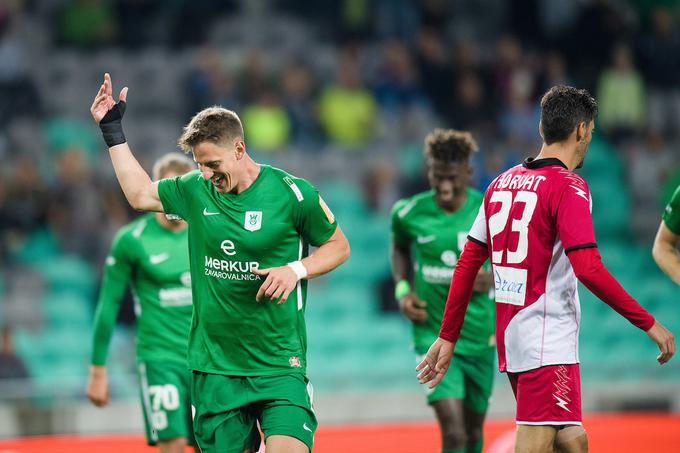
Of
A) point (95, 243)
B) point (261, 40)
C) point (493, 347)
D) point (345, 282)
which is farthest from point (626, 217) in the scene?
point (493, 347)

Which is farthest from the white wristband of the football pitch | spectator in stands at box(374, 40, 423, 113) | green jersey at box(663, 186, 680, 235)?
spectator in stands at box(374, 40, 423, 113)

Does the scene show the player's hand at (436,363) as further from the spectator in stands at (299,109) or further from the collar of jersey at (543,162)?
the spectator in stands at (299,109)

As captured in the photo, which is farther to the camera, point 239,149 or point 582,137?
point 239,149

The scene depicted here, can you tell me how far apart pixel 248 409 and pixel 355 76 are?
10127mm

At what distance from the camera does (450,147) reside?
7078 mm

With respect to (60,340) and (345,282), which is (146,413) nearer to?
(60,340)

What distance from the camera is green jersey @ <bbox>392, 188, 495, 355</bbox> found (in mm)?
7188

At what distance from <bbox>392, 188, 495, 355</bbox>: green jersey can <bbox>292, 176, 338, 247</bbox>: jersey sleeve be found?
2.00m

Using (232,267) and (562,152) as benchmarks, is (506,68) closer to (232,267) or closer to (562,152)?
(562,152)

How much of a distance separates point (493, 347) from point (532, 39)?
986cm

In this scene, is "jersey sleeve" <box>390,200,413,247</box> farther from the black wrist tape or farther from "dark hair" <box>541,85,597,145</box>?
the black wrist tape

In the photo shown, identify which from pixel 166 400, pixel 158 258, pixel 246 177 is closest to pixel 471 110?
pixel 158 258

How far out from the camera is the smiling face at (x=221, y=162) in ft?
16.8

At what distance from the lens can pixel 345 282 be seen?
13.4m
